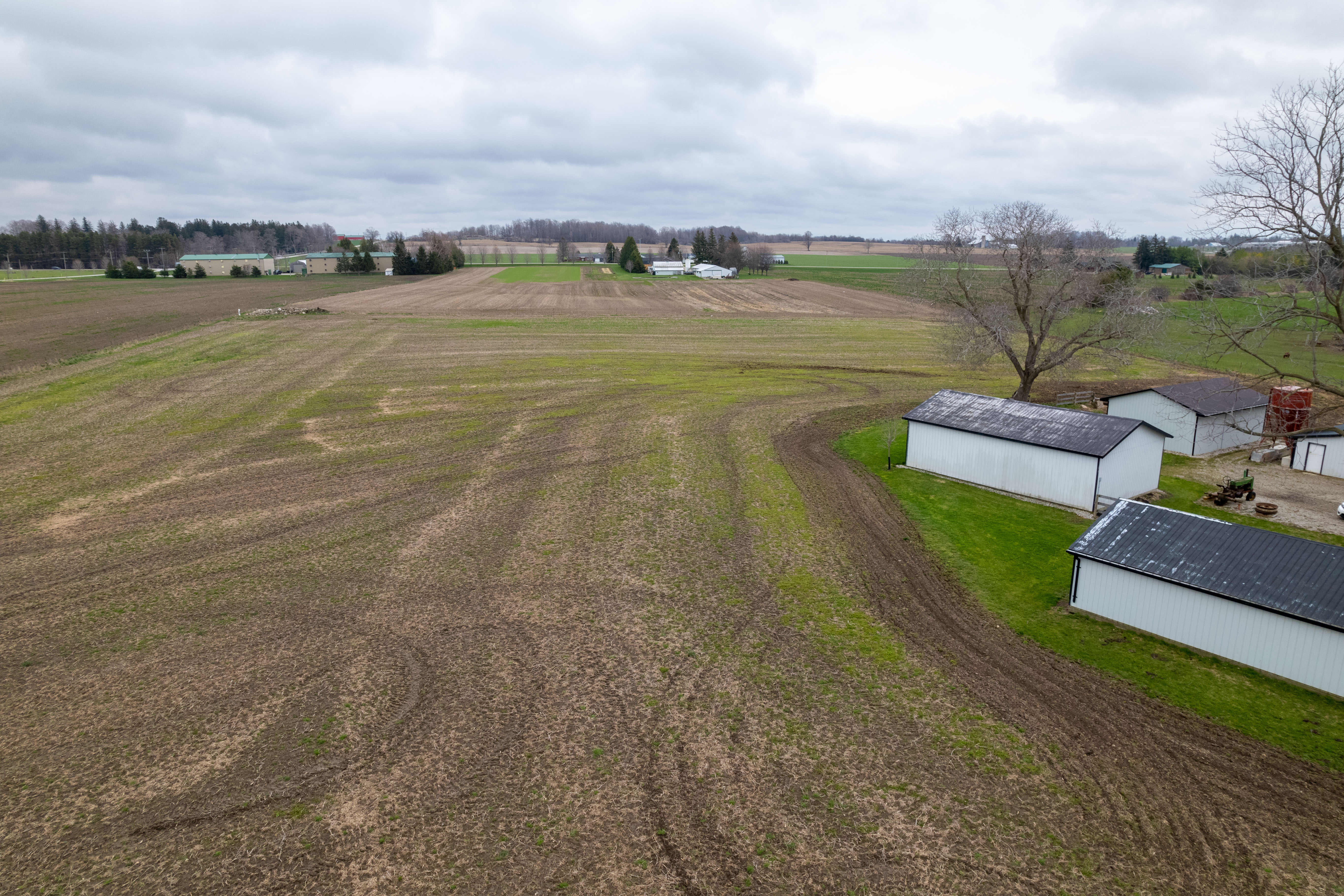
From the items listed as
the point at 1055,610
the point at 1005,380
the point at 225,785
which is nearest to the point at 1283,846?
the point at 1055,610

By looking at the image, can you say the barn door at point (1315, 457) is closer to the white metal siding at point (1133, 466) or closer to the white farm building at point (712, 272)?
the white metal siding at point (1133, 466)

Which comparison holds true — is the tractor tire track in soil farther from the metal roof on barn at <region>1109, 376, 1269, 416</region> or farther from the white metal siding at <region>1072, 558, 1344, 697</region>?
the metal roof on barn at <region>1109, 376, 1269, 416</region>

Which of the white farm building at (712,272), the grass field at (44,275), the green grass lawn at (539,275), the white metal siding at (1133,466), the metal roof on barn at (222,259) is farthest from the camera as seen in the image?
the metal roof on barn at (222,259)

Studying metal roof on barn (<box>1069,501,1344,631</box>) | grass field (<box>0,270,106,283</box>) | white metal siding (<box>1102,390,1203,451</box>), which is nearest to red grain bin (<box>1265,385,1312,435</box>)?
white metal siding (<box>1102,390,1203,451</box>)

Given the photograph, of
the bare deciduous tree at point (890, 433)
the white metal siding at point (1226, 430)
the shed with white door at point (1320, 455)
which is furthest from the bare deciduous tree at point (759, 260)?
the shed with white door at point (1320, 455)

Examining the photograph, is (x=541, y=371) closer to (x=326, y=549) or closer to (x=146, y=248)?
(x=326, y=549)
